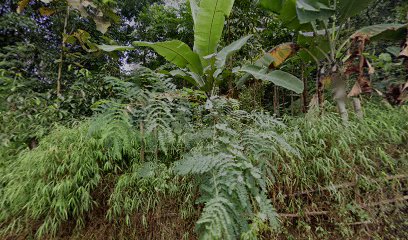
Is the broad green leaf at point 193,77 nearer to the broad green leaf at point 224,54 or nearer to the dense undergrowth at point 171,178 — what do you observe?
the broad green leaf at point 224,54

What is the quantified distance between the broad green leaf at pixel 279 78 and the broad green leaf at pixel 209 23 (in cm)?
51

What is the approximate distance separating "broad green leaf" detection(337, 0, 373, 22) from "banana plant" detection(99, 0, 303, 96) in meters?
0.93

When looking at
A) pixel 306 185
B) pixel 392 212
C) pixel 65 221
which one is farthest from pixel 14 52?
pixel 392 212

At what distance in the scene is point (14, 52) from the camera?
3.61 m

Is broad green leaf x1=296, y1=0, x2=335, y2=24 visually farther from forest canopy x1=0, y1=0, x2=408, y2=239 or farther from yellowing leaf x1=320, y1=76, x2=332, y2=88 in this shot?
yellowing leaf x1=320, y1=76, x2=332, y2=88

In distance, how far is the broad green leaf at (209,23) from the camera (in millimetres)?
2705

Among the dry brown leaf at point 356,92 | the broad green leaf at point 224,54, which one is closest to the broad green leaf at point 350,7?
the dry brown leaf at point 356,92

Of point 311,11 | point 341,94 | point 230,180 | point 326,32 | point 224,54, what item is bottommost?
point 230,180

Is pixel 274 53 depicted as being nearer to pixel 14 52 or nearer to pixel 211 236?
pixel 211 236

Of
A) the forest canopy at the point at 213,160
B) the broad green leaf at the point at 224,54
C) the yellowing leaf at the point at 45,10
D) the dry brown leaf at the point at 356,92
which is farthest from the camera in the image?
the yellowing leaf at the point at 45,10

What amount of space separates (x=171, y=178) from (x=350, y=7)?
263cm

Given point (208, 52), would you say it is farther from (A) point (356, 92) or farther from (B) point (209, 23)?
(A) point (356, 92)

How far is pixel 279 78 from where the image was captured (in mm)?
2836

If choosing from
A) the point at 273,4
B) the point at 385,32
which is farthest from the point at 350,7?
the point at 273,4
